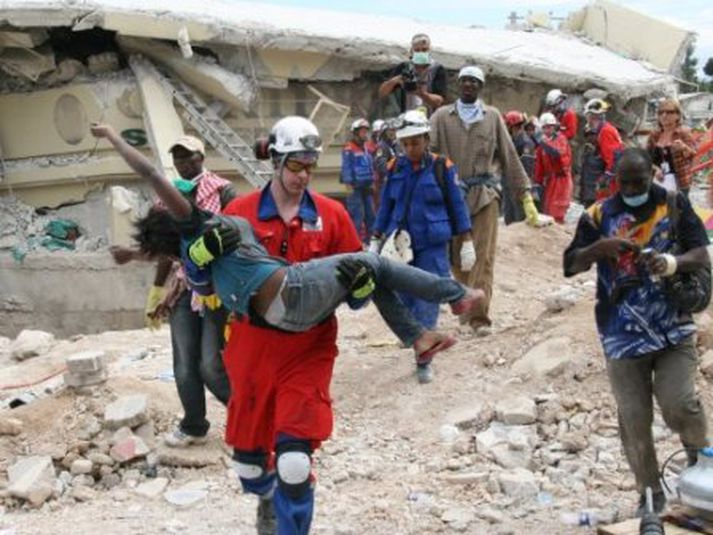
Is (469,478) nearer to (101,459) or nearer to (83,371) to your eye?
(101,459)

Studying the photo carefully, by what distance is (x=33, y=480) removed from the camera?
4895 mm

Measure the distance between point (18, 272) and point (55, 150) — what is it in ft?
5.95

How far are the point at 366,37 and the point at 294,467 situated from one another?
11.3 metres

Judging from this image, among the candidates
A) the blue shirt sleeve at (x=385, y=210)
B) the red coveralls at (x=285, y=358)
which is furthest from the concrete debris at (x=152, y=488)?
the blue shirt sleeve at (x=385, y=210)

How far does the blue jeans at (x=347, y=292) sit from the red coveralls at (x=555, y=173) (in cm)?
818

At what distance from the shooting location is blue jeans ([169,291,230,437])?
5.01 metres

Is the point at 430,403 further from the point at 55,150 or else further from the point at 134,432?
the point at 55,150

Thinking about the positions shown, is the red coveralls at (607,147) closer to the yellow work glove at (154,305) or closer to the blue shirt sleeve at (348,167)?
the blue shirt sleeve at (348,167)

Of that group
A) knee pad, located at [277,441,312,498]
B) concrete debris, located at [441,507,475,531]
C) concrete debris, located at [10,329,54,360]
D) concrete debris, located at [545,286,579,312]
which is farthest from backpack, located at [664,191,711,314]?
concrete debris, located at [10,329,54,360]

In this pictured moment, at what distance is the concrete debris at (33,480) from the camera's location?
191 inches

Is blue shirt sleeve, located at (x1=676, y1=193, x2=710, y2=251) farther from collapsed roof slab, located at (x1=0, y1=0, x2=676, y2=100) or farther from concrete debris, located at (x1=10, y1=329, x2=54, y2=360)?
collapsed roof slab, located at (x1=0, y1=0, x2=676, y2=100)

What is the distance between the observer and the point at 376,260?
11.8 feet

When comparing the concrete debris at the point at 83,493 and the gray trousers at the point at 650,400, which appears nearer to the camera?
the gray trousers at the point at 650,400

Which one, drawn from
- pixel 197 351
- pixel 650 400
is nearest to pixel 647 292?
pixel 650 400
